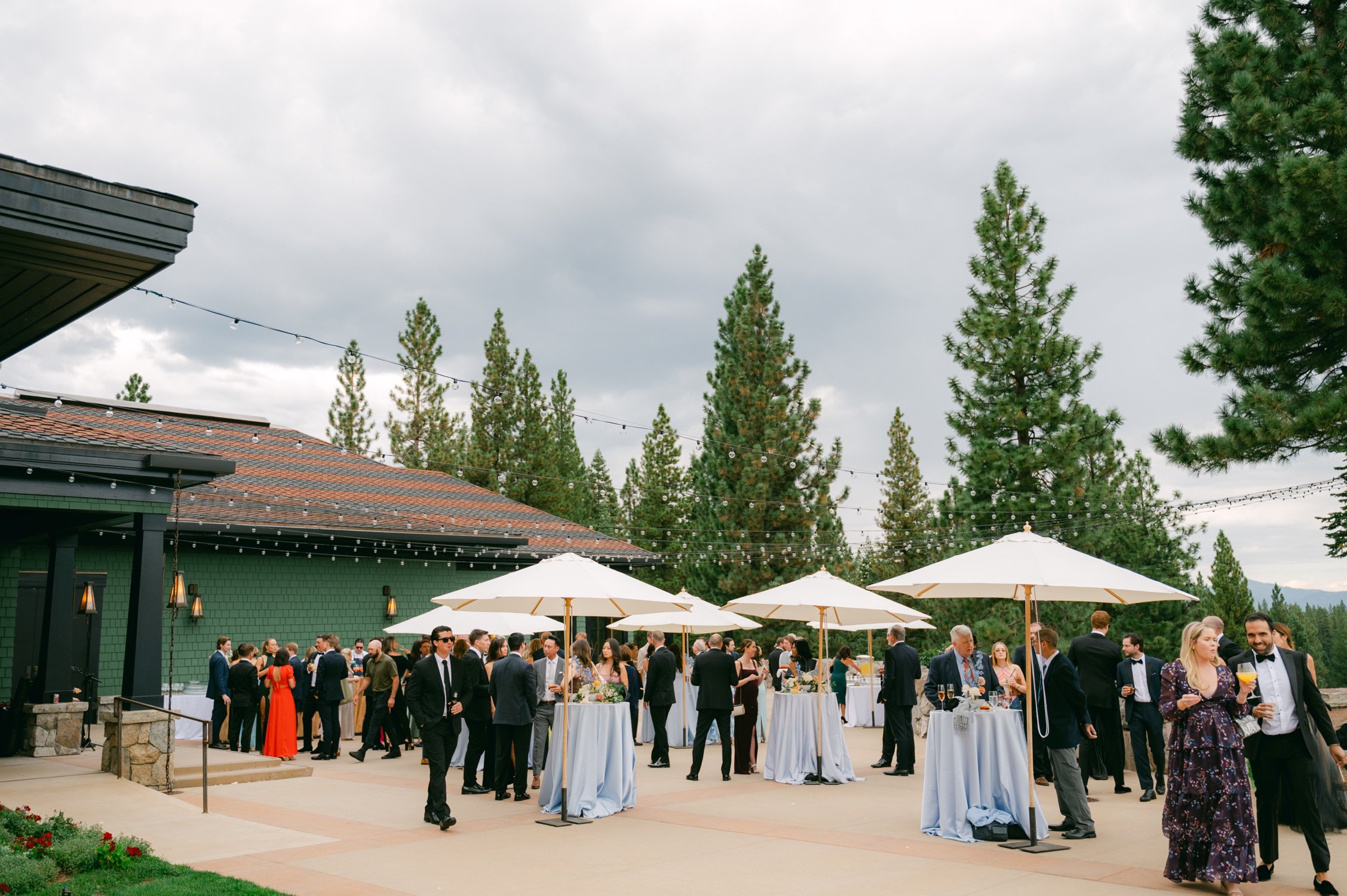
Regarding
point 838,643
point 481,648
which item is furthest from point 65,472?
point 838,643

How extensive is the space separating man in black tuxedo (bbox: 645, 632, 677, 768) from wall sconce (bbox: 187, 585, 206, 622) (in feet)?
27.8

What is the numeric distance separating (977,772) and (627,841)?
10.1 feet


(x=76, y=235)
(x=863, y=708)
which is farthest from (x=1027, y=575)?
(x=863, y=708)

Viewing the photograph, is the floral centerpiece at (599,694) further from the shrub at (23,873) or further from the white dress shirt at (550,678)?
the shrub at (23,873)

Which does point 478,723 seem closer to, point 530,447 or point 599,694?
point 599,694

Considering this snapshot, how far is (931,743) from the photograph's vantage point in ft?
29.8

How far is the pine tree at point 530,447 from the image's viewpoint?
4250 cm

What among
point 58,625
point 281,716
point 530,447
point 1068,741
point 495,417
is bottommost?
point 281,716

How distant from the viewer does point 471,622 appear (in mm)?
15500

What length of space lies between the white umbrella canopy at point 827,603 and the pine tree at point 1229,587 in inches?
1100

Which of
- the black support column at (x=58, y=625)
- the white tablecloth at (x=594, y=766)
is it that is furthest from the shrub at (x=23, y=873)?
the black support column at (x=58, y=625)

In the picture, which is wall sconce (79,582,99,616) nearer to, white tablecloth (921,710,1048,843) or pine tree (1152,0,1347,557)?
white tablecloth (921,710,1048,843)

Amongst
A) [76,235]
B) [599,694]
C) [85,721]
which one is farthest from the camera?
[85,721]

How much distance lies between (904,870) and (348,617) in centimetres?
1521
